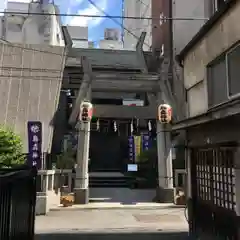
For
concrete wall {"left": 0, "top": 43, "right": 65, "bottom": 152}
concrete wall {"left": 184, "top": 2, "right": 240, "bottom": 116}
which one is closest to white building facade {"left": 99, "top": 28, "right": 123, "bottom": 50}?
concrete wall {"left": 0, "top": 43, "right": 65, "bottom": 152}

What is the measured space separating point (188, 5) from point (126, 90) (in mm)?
9603

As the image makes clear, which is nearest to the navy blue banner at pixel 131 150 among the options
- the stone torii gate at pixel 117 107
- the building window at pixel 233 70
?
the stone torii gate at pixel 117 107

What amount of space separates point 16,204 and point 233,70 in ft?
14.9

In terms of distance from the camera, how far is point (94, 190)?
2216 centimetres

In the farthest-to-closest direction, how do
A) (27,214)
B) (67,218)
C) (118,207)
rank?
1. (118,207)
2. (67,218)
3. (27,214)

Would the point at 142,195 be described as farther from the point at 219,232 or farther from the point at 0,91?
the point at 219,232

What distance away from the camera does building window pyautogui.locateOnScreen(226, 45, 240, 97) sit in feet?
22.8

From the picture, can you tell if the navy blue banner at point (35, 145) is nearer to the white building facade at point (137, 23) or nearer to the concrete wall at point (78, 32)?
the white building facade at point (137, 23)

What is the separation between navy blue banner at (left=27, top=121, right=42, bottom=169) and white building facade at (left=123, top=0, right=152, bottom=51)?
20342 mm

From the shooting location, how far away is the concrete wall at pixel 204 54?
707 cm

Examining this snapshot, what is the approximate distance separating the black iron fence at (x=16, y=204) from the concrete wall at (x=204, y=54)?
4283 mm

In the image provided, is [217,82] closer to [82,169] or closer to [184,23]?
[82,169]

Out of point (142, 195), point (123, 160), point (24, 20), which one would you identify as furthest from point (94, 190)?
point (24, 20)

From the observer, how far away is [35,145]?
55.6 ft
